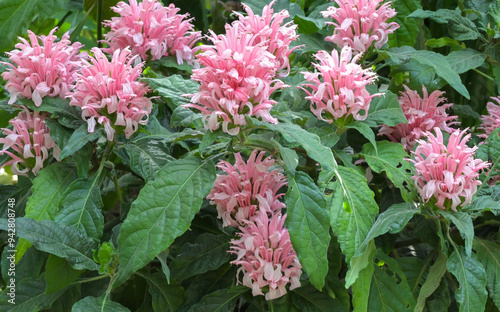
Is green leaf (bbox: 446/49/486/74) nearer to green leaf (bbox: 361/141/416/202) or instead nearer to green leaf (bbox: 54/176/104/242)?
green leaf (bbox: 361/141/416/202)

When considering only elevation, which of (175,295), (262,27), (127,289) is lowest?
(127,289)

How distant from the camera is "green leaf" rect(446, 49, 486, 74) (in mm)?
1304

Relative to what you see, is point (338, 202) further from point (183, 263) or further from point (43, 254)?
point (43, 254)

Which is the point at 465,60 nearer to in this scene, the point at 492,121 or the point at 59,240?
the point at 492,121

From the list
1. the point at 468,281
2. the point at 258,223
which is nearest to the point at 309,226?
the point at 258,223

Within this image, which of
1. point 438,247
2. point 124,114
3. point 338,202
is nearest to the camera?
point 338,202

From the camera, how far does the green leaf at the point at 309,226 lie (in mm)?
827

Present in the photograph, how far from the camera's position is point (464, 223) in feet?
3.05

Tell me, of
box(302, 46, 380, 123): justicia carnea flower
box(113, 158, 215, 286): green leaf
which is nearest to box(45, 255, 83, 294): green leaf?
box(113, 158, 215, 286): green leaf

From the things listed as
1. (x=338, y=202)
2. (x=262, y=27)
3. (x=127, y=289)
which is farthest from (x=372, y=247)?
(x=127, y=289)

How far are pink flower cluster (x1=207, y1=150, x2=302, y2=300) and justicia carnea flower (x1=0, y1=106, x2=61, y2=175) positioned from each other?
0.33m

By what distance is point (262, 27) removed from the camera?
3.44 ft

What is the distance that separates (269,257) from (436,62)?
58 cm

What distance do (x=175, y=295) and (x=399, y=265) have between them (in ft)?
1.59
